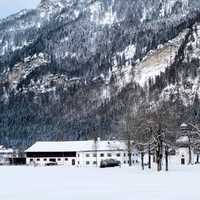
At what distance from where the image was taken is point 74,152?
173 meters

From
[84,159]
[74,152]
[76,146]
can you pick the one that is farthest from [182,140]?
[76,146]

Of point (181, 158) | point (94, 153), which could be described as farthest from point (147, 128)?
point (94, 153)

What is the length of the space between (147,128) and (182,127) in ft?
163

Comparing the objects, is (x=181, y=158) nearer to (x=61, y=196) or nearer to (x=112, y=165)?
(x=112, y=165)

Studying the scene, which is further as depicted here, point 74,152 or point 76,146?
point 76,146

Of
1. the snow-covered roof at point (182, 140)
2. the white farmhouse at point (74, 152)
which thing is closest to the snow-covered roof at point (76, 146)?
the white farmhouse at point (74, 152)

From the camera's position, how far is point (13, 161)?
175m

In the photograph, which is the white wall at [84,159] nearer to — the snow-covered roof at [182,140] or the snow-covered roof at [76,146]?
the snow-covered roof at [76,146]

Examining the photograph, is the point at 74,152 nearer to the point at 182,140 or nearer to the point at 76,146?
the point at 76,146

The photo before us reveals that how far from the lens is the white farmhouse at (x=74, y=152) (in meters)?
167

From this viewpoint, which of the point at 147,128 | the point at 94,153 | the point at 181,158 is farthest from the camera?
the point at 94,153

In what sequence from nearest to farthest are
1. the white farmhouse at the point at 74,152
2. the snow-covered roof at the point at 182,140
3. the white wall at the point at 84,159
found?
the snow-covered roof at the point at 182,140, the white wall at the point at 84,159, the white farmhouse at the point at 74,152

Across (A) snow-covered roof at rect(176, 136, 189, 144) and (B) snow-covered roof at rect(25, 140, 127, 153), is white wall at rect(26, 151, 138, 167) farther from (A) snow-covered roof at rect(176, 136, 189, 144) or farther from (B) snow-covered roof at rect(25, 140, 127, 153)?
(A) snow-covered roof at rect(176, 136, 189, 144)

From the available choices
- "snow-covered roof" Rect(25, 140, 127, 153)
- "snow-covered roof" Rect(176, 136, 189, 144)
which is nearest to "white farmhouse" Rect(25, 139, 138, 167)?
"snow-covered roof" Rect(25, 140, 127, 153)
